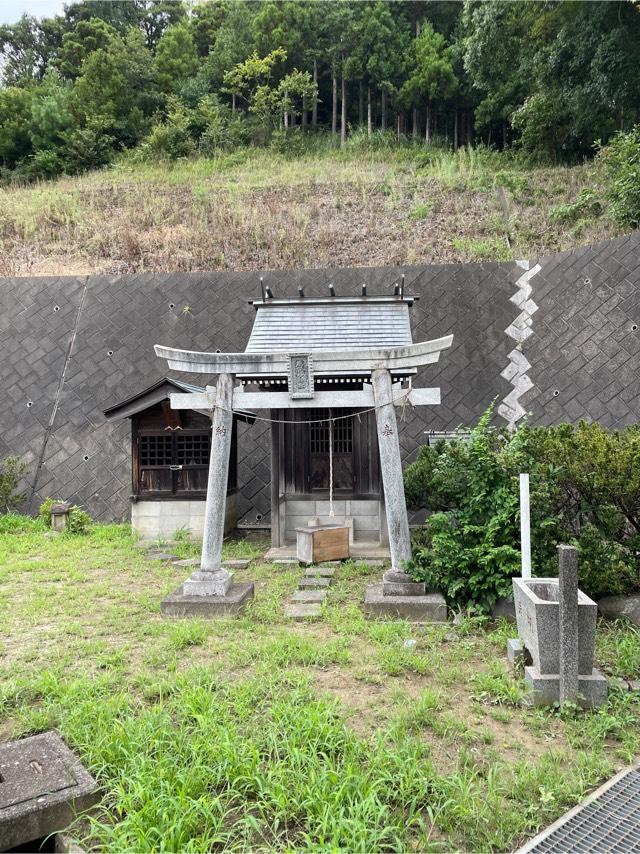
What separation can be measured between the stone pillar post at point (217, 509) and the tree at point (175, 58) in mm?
31566

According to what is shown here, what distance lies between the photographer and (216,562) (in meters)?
7.12

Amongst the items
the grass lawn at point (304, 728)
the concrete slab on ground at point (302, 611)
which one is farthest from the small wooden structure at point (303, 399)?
the grass lawn at point (304, 728)

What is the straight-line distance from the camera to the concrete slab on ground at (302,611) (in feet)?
21.2

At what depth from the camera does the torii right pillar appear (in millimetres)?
6492

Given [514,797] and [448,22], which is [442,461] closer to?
[514,797]

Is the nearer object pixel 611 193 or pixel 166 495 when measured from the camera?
pixel 166 495

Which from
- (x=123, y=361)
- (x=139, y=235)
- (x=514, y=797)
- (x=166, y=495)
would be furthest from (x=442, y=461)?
(x=139, y=235)

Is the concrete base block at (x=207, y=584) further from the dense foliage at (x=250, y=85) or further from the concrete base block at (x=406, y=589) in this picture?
the dense foliage at (x=250, y=85)

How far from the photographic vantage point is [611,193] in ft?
50.1

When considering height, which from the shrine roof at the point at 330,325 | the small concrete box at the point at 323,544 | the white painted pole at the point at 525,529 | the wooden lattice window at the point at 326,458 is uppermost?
the shrine roof at the point at 330,325

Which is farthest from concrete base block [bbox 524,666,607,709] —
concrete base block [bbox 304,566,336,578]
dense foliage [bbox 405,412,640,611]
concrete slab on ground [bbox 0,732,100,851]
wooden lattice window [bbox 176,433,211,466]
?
wooden lattice window [bbox 176,433,211,466]

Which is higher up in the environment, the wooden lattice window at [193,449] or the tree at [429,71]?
the tree at [429,71]

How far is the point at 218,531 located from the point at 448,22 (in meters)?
35.7

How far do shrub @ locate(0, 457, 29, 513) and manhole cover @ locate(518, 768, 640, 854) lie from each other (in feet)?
40.3
